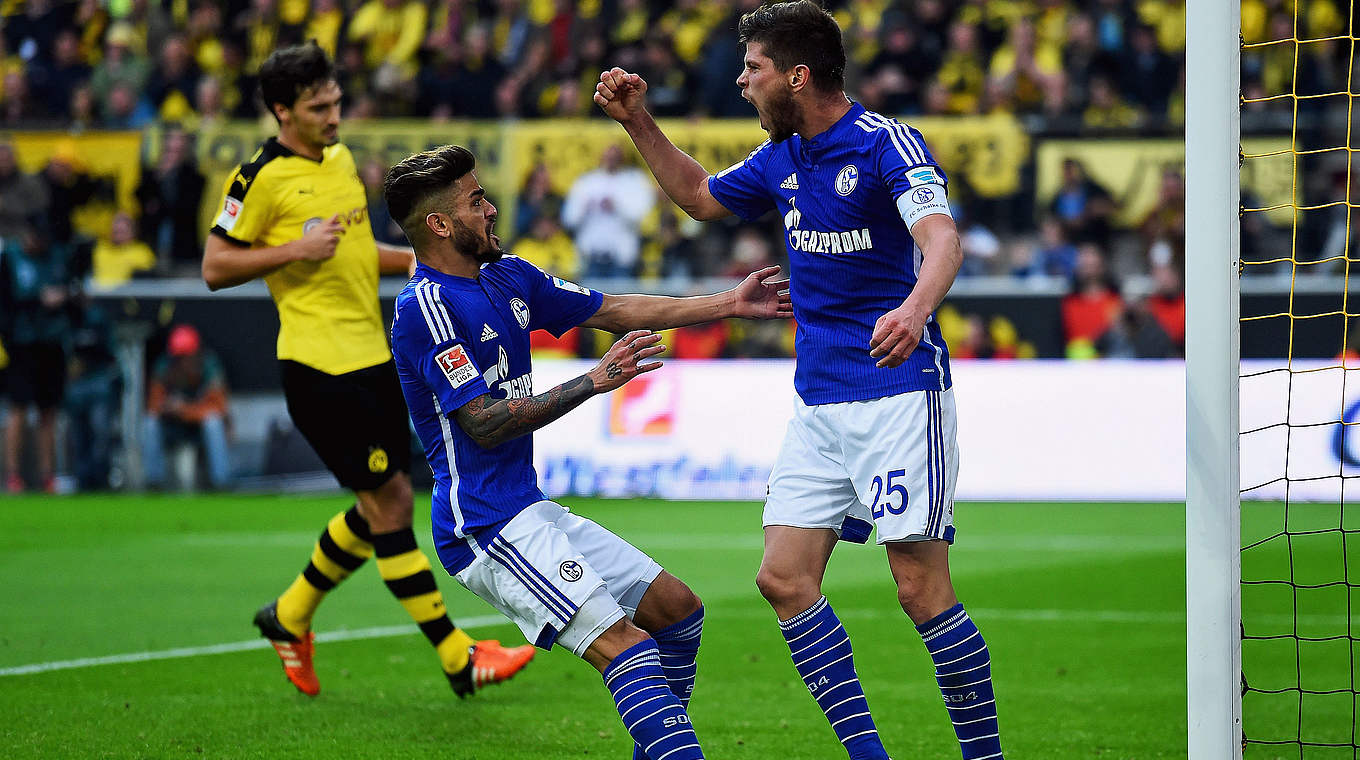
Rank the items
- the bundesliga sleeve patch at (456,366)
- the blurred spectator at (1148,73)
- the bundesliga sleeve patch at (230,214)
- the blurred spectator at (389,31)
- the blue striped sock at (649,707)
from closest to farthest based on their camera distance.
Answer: the blue striped sock at (649,707)
the bundesliga sleeve patch at (456,366)
the bundesliga sleeve patch at (230,214)
the blurred spectator at (1148,73)
the blurred spectator at (389,31)

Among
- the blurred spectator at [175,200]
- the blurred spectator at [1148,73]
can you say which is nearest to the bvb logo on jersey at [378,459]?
the blurred spectator at [175,200]

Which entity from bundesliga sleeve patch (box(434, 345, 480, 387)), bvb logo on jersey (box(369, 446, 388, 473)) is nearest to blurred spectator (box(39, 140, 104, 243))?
bvb logo on jersey (box(369, 446, 388, 473))

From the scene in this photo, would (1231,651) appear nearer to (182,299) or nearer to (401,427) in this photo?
(401,427)

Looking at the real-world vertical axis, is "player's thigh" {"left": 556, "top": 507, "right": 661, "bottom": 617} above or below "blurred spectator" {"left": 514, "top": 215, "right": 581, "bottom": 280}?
below

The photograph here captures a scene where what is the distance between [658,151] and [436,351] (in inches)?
43.2

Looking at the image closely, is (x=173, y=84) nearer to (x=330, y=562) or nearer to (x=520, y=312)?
(x=330, y=562)

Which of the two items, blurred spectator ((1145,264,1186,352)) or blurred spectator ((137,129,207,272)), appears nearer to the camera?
blurred spectator ((1145,264,1186,352))

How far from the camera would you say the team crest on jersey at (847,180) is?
4.38 meters

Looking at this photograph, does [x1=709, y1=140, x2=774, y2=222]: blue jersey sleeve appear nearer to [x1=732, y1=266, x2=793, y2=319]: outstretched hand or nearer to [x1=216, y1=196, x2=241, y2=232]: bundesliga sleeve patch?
[x1=732, y1=266, x2=793, y2=319]: outstretched hand

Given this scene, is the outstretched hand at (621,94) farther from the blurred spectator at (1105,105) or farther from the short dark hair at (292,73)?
the blurred spectator at (1105,105)

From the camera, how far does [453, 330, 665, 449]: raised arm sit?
4137mm

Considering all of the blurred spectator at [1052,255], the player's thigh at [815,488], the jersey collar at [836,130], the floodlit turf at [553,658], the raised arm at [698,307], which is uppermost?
the jersey collar at [836,130]

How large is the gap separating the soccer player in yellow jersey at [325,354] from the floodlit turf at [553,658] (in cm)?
29

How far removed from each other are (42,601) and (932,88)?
11.3 m
